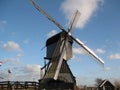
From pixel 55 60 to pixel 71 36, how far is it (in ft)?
14.3

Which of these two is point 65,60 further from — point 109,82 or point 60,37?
point 109,82

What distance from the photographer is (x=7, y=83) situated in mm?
37656

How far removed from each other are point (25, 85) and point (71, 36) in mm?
9158

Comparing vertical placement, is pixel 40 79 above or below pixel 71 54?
below

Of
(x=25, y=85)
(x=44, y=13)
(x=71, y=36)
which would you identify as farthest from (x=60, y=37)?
(x=25, y=85)

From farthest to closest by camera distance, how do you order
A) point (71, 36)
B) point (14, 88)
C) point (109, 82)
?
point (109, 82), point (71, 36), point (14, 88)

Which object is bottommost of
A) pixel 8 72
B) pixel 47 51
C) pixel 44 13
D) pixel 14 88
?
pixel 14 88

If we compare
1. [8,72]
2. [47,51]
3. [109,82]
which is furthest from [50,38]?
[109,82]

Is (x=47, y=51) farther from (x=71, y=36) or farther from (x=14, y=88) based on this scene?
(x=14, y=88)

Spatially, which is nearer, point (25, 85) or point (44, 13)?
point (25, 85)

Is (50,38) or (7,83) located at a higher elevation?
(50,38)

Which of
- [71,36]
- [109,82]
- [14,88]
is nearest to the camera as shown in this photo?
[14,88]

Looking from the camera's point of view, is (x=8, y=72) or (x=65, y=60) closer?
(x=65, y=60)

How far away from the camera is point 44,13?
136ft
